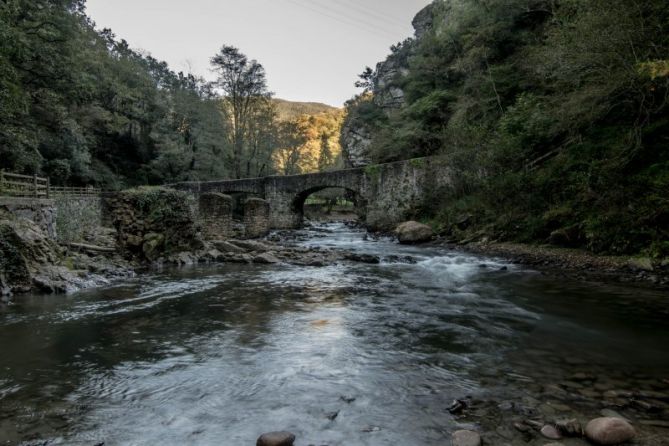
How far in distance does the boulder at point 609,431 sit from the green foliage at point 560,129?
7785 millimetres

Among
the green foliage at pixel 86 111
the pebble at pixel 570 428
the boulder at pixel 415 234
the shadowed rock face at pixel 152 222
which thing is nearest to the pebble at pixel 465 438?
the pebble at pixel 570 428

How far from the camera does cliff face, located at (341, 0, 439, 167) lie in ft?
125

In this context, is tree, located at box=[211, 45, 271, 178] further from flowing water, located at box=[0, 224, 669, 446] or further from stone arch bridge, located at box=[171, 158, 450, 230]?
Answer: flowing water, located at box=[0, 224, 669, 446]

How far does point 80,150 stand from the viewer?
25250 mm

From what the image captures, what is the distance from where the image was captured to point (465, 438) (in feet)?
8.87

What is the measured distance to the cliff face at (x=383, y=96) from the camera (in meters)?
38.1

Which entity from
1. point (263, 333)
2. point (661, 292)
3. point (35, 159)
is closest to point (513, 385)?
point (263, 333)

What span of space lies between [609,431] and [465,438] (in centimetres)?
94

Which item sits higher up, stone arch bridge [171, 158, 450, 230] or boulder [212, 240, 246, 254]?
stone arch bridge [171, 158, 450, 230]

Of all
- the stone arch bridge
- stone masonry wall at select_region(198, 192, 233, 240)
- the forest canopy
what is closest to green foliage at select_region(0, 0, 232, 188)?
the forest canopy

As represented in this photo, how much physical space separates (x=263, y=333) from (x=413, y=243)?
12567 millimetres

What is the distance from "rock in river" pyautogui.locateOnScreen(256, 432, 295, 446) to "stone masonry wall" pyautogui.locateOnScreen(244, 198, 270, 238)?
1888 cm

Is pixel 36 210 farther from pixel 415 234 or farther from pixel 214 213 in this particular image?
pixel 415 234

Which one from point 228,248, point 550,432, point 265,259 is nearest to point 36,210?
point 228,248
